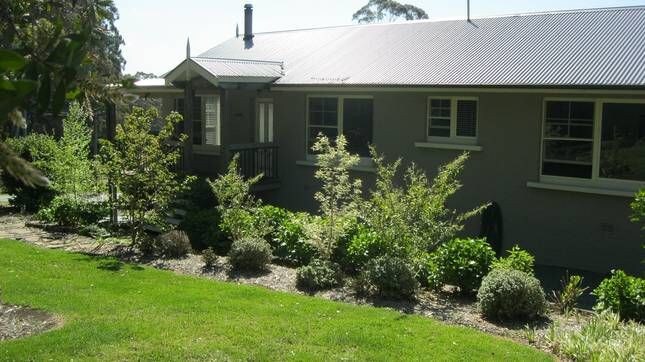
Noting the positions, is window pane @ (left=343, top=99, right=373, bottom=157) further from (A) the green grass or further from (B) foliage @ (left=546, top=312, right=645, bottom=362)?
(B) foliage @ (left=546, top=312, right=645, bottom=362)

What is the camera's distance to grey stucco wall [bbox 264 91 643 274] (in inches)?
483

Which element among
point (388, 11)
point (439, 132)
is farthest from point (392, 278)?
point (388, 11)

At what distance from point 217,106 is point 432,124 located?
717 cm

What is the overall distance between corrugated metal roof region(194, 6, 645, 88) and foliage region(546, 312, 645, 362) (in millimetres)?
4980

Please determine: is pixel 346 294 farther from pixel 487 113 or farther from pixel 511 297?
pixel 487 113

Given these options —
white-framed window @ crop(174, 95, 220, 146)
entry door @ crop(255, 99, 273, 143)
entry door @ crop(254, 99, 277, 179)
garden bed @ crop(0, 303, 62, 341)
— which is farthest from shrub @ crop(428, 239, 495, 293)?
white-framed window @ crop(174, 95, 220, 146)

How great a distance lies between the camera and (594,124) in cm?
1239

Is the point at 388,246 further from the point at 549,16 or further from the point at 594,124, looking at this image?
the point at 549,16

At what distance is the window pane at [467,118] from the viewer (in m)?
14.1

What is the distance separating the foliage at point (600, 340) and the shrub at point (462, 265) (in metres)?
1.58

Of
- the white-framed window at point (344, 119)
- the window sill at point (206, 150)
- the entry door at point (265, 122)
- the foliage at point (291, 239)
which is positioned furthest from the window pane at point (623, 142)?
the window sill at point (206, 150)

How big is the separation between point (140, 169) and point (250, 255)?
344 cm

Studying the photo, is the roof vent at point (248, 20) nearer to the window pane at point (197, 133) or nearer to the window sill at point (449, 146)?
the window pane at point (197, 133)

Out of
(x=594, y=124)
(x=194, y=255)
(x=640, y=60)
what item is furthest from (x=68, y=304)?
(x=640, y=60)
